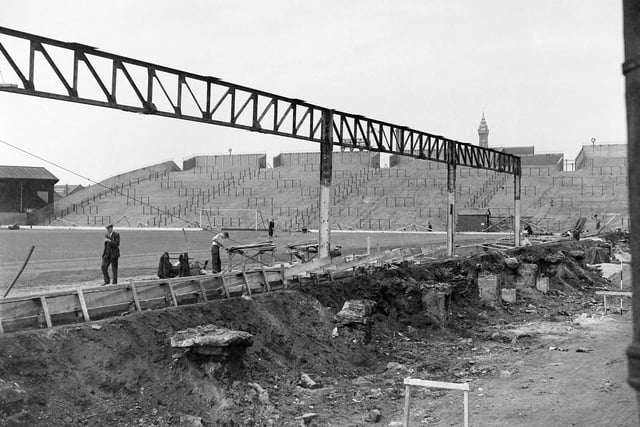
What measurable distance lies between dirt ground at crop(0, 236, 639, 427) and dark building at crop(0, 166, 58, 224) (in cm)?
5019

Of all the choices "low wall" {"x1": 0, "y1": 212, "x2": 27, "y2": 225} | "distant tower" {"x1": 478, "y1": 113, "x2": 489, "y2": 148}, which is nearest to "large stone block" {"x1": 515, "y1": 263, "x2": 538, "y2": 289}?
"low wall" {"x1": 0, "y1": 212, "x2": 27, "y2": 225}

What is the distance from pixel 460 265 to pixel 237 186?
57.6 metres

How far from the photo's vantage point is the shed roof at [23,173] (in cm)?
6519

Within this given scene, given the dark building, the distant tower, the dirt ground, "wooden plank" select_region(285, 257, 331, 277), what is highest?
the distant tower

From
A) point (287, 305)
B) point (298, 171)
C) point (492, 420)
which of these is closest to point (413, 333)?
point (287, 305)

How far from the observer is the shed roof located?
6519cm

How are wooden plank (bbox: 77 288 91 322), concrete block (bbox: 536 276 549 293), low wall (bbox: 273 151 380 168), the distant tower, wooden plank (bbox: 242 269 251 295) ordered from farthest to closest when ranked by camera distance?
the distant tower, low wall (bbox: 273 151 380 168), concrete block (bbox: 536 276 549 293), wooden plank (bbox: 242 269 251 295), wooden plank (bbox: 77 288 91 322)

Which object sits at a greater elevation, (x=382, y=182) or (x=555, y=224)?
(x=382, y=182)

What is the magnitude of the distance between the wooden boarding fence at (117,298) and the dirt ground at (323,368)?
462 millimetres

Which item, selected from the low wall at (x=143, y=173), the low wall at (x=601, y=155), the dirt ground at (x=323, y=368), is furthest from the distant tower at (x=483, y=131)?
the dirt ground at (x=323, y=368)

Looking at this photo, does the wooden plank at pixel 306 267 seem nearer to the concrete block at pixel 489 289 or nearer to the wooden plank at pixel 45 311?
the wooden plank at pixel 45 311

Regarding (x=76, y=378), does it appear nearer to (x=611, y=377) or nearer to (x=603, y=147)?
(x=611, y=377)

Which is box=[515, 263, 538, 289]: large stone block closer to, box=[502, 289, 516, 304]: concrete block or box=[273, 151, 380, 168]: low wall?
box=[502, 289, 516, 304]: concrete block

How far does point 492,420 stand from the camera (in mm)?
10547
